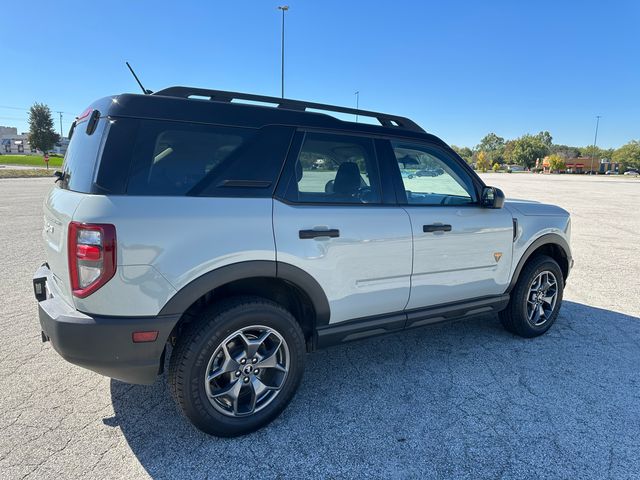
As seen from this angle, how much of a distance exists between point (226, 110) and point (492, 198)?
2.29 metres

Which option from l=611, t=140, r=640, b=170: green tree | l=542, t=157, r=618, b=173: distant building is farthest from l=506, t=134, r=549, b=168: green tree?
l=611, t=140, r=640, b=170: green tree

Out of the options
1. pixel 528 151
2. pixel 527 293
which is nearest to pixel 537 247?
pixel 527 293

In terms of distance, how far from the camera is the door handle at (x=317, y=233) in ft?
8.36

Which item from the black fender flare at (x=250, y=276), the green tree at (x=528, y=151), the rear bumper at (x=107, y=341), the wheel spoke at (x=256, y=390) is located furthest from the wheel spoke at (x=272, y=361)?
the green tree at (x=528, y=151)

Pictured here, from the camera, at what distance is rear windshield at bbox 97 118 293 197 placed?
2162 millimetres

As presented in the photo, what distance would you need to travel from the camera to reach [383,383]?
3.14 meters

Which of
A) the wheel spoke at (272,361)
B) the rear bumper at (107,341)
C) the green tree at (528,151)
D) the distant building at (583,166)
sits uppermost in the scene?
the green tree at (528,151)

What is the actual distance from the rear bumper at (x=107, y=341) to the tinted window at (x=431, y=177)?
199 centimetres

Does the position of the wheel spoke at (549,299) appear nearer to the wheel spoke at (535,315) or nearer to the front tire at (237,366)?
the wheel spoke at (535,315)

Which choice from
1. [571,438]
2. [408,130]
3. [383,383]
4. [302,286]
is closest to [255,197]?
[302,286]

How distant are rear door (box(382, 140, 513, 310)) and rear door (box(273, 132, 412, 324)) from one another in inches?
6.1

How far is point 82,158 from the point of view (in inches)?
95.0

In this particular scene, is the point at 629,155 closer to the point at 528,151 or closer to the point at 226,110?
the point at 528,151

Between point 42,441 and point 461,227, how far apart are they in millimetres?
3175
